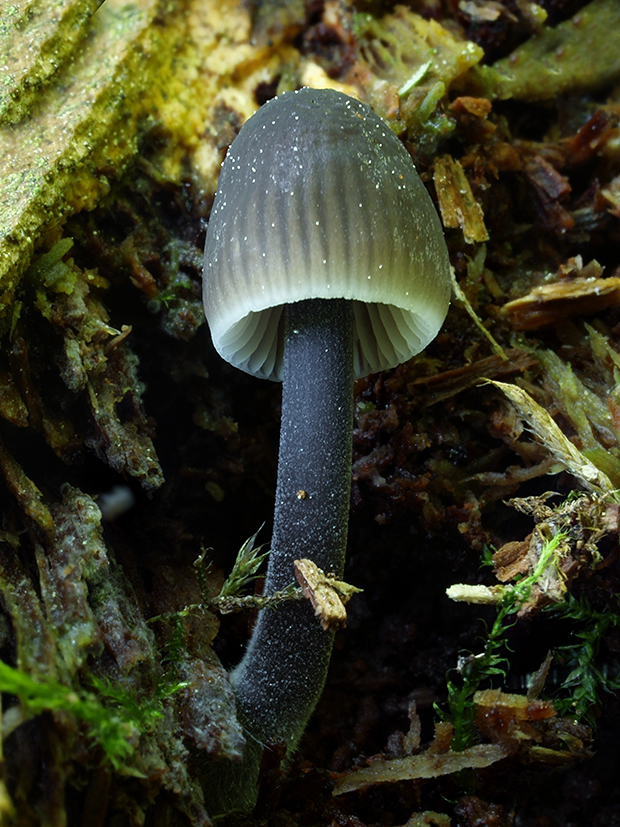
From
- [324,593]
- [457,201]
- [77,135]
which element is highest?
[77,135]

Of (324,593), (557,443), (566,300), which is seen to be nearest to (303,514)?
(324,593)

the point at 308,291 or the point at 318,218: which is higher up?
the point at 318,218

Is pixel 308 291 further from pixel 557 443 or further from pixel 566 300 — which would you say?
pixel 566 300

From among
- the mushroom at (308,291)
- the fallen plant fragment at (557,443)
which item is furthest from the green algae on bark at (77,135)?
the fallen plant fragment at (557,443)

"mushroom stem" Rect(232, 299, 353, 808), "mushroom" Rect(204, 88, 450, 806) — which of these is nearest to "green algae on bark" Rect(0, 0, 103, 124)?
"mushroom" Rect(204, 88, 450, 806)

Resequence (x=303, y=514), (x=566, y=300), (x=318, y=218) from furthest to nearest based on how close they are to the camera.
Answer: (x=566, y=300), (x=303, y=514), (x=318, y=218)

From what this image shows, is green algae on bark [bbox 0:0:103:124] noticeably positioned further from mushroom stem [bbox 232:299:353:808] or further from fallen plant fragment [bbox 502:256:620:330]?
fallen plant fragment [bbox 502:256:620:330]

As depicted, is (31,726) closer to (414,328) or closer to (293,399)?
(293,399)
